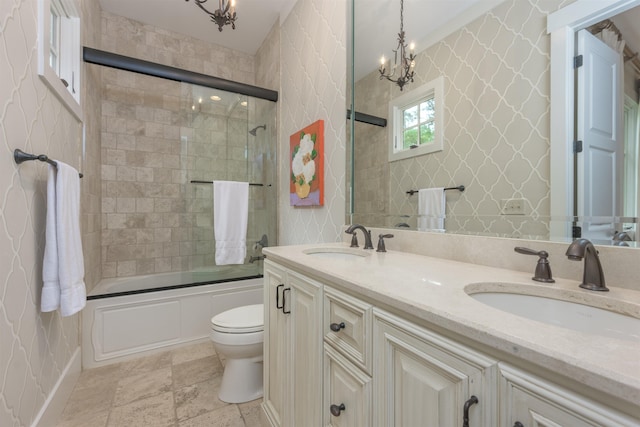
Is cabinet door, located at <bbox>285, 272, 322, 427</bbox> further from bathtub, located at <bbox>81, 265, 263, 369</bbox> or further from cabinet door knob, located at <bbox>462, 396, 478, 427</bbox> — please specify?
bathtub, located at <bbox>81, 265, 263, 369</bbox>

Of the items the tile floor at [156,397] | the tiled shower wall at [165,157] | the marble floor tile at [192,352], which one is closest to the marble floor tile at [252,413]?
the tile floor at [156,397]

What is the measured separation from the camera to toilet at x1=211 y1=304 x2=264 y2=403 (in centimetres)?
158

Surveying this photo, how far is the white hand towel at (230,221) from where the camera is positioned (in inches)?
93.9

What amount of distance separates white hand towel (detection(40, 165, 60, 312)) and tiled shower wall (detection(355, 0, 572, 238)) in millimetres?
1633

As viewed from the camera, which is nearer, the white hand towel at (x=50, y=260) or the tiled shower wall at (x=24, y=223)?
the tiled shower wall at (x=24, y=223)

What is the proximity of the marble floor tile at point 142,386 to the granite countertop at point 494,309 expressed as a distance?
1.33 meters

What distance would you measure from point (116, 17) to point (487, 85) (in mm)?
3444

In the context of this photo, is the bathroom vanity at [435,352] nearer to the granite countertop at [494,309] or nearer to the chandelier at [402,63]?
the granite countertop at [494,309]

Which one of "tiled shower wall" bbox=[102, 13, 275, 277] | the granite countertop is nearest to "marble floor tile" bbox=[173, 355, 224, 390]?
"tiled shower wall" bbox=[102, 13, 275, 277]

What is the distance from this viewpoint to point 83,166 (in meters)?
2.05

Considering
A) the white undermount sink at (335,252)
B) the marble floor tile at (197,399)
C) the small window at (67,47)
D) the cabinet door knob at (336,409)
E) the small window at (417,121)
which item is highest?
the small window at (67,47)

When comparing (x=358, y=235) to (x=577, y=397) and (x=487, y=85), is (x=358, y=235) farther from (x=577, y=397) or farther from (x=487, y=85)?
(x=577, y=397)

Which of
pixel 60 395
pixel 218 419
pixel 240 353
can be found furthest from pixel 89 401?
pixel 240 353

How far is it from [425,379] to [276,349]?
868mm
